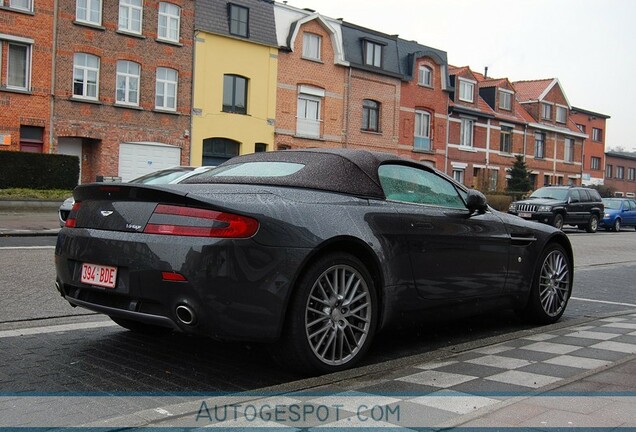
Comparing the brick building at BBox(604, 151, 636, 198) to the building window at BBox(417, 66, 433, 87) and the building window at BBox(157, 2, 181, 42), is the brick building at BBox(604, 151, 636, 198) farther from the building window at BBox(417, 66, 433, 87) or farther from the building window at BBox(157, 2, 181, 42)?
the building window at BBox(157, 2, 181, 42)

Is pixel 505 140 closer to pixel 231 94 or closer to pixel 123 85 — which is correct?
pixel 231 94

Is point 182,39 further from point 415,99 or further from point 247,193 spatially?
point 247,193

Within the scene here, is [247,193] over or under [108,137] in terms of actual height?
under

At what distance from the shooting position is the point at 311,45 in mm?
35844

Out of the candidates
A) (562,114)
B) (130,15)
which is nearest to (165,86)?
(130,15)

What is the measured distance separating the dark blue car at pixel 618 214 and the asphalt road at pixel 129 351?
86.6 feet

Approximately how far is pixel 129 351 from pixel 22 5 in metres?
25.0

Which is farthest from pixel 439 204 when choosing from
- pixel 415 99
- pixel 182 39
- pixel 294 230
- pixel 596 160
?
pixel 596 160

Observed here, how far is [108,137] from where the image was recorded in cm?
2869

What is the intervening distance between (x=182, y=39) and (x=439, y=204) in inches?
1059

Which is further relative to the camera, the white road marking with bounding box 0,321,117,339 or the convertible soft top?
the white road marking with bounding box 0,321,117,339

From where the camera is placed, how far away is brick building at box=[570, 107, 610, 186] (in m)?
62.1

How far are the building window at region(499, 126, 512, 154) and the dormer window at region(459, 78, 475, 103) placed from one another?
4285 millimetres

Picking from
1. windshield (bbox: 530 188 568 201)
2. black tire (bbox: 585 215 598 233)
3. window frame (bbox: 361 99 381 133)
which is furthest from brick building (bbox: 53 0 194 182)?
black tire (bbox: 585 215 598 233)
